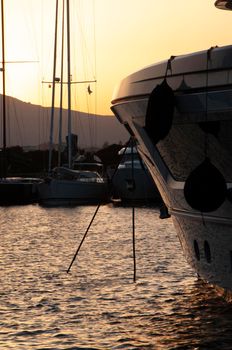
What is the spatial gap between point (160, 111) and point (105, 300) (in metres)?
4.37

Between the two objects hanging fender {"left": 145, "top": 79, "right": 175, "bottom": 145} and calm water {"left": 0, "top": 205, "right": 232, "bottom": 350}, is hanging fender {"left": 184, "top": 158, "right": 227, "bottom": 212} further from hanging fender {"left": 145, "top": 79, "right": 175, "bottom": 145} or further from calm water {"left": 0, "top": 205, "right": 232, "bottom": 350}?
calm water {"left": 0, "top": 205, "right": 232, "bottom": 350}

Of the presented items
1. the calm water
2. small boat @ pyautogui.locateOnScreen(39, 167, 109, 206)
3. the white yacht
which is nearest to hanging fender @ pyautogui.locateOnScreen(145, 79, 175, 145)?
the white yacht

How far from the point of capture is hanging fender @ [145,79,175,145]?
956 centimetres

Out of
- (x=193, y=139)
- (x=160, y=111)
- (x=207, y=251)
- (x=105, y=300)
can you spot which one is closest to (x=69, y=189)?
(x=105, y=300)

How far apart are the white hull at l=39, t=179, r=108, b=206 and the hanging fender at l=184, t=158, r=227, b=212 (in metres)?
33.6

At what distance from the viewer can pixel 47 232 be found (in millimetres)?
27562

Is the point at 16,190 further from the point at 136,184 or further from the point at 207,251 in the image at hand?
the point at 207,251

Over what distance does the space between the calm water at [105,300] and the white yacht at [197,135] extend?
90 cm

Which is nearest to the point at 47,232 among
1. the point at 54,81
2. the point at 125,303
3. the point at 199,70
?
the point at 125,303

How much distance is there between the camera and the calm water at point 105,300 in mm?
10719

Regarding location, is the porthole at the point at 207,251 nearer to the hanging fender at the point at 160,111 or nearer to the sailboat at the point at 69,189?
the hanging fender at the point at 160,111

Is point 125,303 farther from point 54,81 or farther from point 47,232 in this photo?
point 54,81

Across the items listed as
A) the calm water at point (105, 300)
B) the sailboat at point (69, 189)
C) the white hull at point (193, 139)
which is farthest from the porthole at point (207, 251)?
the sailboat at point (69, 189)

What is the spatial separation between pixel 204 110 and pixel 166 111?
1.48 feet
